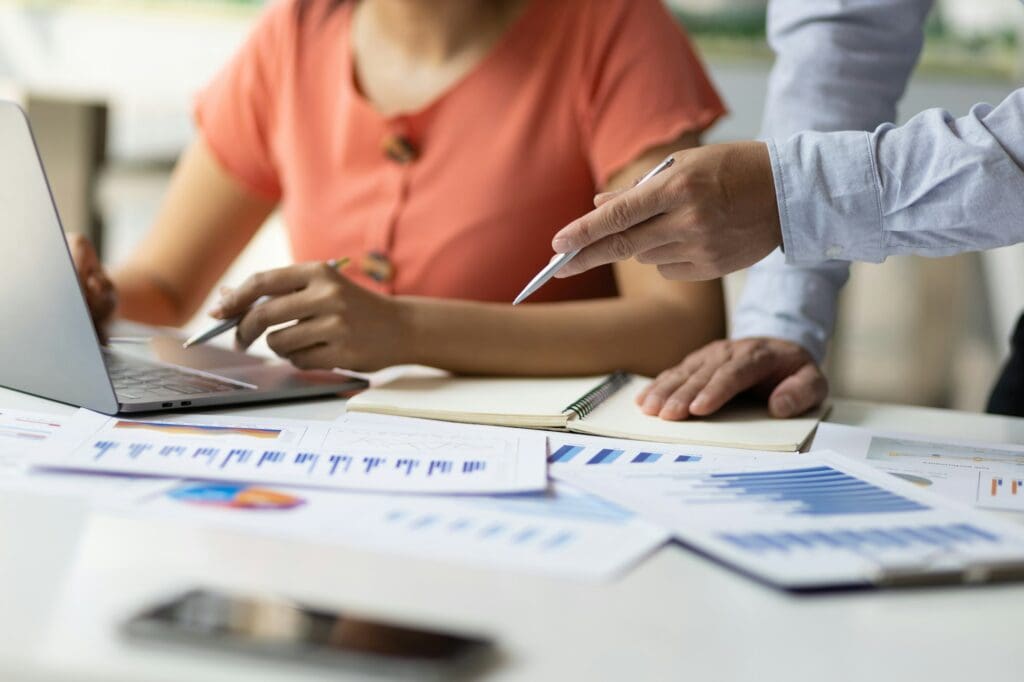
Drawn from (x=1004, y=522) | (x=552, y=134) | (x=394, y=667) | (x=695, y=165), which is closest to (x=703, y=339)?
(x=552, y=134)

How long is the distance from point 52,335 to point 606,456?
0.41 m

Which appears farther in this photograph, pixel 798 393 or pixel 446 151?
pixel 446 151

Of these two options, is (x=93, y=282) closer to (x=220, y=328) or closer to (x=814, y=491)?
(x=220, y=328)

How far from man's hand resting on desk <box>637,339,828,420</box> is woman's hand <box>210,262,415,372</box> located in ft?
0.73

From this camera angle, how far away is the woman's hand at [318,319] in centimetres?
88

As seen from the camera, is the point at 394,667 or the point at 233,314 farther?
the point at 233,314

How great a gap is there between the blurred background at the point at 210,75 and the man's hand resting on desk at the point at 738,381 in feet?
4.26

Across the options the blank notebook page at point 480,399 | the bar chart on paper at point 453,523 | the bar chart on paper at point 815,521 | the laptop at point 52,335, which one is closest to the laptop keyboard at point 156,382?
the laptop at point 52,335

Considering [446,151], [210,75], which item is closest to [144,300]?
[446,151]

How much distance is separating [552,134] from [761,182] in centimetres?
51

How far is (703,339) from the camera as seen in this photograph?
109 centimetres

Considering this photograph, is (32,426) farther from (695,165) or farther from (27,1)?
(27,1)

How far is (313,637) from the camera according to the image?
1.23ft

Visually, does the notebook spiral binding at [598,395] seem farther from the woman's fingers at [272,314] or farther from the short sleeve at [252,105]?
the short sleeve at [252,105]
